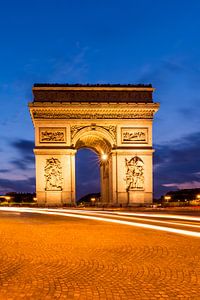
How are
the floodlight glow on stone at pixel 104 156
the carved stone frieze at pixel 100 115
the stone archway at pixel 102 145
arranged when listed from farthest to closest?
the floodlight glow on stone at pixel 104 156 → the stone archway at pixel 102 145 → the carved stone frieze at pixel 100 115

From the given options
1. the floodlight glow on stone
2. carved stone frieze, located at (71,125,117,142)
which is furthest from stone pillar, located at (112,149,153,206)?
the floodlight glow on stone

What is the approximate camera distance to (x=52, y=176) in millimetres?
35562

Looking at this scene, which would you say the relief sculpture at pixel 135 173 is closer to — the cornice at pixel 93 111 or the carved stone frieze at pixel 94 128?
the carved stone frieze at pixel 94 128

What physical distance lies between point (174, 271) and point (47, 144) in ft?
98.5

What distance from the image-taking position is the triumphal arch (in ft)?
117


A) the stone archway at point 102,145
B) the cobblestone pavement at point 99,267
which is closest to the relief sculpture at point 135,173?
the stone archway at point 102,145

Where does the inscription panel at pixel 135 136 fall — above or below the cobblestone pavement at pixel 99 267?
above

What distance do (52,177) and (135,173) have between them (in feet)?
23.3

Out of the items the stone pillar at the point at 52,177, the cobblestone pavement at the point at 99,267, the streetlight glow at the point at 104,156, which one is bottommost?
the cobblestone pavement at the point at 99,267

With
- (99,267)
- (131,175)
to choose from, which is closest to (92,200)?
(131,175)

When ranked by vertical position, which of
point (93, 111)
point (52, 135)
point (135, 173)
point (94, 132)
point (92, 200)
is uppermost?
point (93, 111)

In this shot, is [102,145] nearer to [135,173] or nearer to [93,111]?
[93,111]

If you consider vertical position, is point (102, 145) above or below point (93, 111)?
below

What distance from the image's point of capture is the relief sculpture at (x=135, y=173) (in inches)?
1415
